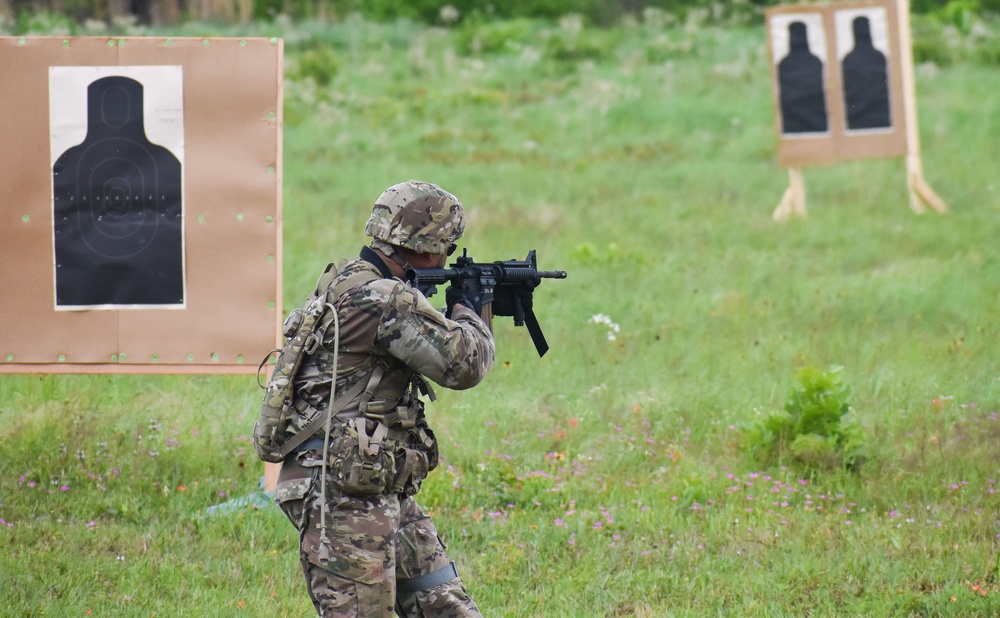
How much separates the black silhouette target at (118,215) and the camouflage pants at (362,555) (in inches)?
102

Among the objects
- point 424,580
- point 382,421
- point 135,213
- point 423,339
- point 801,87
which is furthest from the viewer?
point 801,87

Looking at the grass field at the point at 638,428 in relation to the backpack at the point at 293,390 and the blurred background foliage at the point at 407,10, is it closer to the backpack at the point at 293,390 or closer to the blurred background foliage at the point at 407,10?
the backpack at the point at 293,390

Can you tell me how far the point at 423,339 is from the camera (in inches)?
144

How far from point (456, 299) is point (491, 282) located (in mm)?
194

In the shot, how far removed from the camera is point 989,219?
12.2 m

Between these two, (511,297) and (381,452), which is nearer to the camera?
(381,452)

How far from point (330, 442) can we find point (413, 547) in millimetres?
459

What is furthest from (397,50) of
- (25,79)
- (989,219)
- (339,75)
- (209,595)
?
(209,595)

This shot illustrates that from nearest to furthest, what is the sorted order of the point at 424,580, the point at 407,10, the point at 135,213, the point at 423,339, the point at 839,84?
the point at 423,339 → the point at 424,580 → the point at 135,213 → the point at 839,84 → the point at 407,10

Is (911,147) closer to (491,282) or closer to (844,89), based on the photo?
(844,89)

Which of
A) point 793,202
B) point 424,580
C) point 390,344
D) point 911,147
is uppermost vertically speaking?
point 911,147

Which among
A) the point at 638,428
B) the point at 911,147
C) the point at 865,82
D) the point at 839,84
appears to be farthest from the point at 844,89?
the point at 638,428

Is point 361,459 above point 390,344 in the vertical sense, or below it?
below

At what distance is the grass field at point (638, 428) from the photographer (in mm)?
5219
